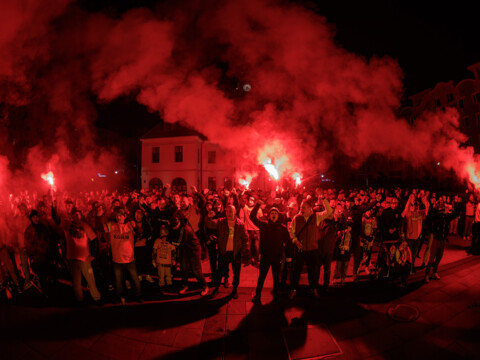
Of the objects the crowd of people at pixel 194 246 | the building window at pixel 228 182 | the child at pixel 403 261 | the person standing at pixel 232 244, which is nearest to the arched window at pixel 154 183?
the building window at pixel 228 182

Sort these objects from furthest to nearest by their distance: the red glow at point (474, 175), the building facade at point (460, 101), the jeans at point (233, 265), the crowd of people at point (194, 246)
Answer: the building facade at point (460, 101)
the red glow at point (474, 175)
the jeans at point (233, 265)
the crowd of people at point (194, 246)

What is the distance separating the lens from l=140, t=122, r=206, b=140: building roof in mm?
29125

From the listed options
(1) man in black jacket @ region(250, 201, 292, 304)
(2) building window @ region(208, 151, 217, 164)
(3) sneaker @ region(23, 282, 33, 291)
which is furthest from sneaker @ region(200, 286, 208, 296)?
(2) building window @ region(208, 151, 217, 164)

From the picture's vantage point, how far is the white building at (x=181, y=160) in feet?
94.2

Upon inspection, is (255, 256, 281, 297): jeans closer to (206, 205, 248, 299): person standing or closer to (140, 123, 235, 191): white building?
(206, 205, 248, 299): person standing

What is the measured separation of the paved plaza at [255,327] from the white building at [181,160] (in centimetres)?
2336

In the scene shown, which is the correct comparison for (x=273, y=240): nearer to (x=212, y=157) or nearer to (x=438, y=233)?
(x=438, y=233)

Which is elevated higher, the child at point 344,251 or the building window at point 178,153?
the building window at point 178,153

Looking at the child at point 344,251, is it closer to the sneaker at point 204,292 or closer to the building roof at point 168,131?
the sneaker at point 204,292

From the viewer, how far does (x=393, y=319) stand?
440cm

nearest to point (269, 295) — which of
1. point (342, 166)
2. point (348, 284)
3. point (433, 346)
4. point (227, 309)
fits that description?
point (227, 309)

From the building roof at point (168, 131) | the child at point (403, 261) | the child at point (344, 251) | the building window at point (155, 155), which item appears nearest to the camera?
the child at point (403, 261)

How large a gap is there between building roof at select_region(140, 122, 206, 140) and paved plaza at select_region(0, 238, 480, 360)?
25.1 meters

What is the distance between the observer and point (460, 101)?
28.6 meters
